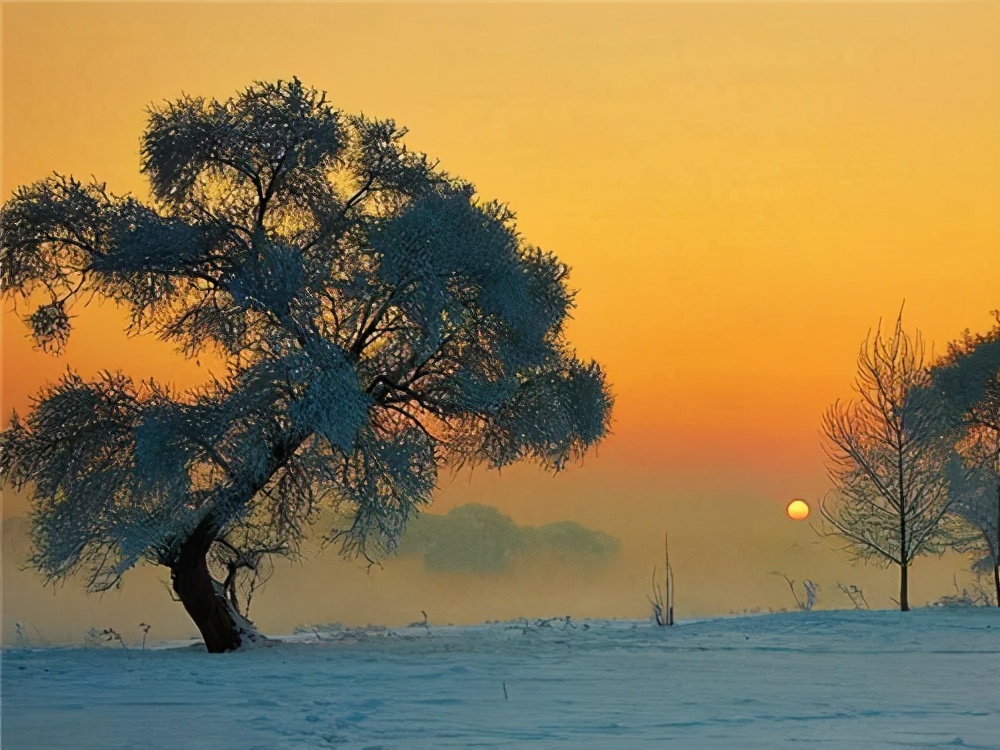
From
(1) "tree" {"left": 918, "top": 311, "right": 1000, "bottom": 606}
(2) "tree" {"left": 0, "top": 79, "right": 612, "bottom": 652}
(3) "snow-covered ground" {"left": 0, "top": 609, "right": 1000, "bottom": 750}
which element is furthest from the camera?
(1) "tree" {"left": 918, "top": 311, "right": 1000, "bottom": 606}

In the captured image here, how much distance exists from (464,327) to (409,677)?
661cm

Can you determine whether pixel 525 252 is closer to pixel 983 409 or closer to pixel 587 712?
pixel 587 712

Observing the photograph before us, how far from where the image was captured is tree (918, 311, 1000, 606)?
28516mm

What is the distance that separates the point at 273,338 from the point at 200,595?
Answer: 4.51 meters

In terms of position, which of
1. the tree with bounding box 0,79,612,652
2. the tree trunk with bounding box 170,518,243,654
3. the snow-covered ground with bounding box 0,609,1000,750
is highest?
the tree with bounding box 0,79,612,652

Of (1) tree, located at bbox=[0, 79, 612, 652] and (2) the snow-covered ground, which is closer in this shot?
(2) the snow-covered ground

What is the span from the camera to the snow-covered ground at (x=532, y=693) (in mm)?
9484

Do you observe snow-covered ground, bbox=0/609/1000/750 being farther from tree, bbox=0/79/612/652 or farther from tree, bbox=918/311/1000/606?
tree, bbox=918/311/1000/606

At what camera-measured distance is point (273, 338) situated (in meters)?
17.7

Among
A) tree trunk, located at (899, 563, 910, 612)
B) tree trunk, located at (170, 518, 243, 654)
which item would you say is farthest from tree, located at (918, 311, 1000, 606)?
tree trunk, located at (170, 518, 243, 654)

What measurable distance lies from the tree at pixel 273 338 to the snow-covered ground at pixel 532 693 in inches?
79.1

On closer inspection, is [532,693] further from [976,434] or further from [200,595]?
[976,434]

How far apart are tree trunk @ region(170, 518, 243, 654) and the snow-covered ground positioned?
69 cm

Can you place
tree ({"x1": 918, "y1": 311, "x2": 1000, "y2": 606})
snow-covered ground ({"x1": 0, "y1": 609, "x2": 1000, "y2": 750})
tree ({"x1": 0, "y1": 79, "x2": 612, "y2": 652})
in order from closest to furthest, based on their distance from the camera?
snow-covered ground ({"x1": 0, "y1": 609, "x2": 1000, "y2": 750})
tree ({"x1": 0, "y1": 79, "x2": 612, "y2": 652})
tree ({"x1": 918, "y1": 311, "x2": 1000, "y2": 606})
